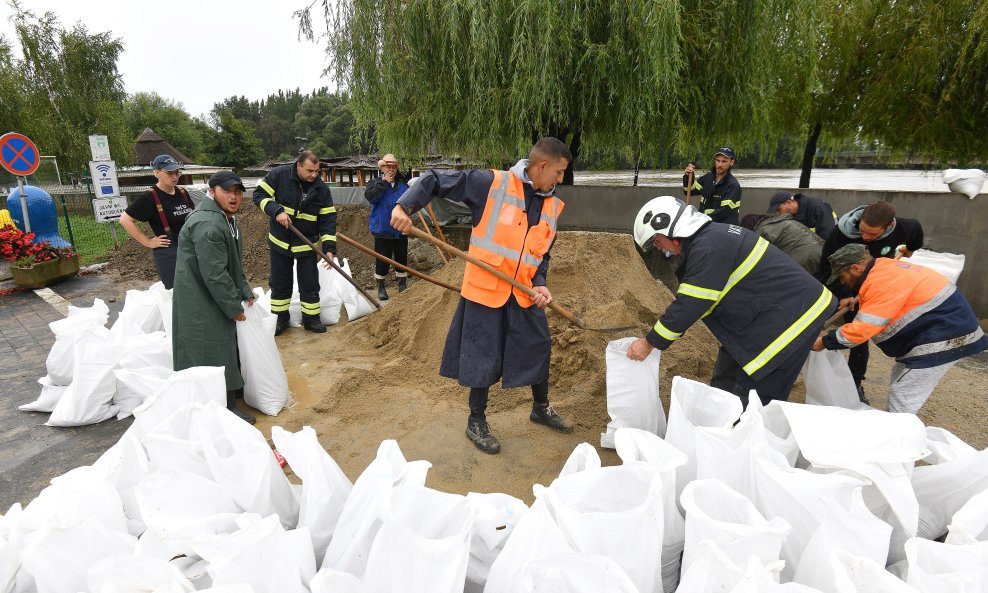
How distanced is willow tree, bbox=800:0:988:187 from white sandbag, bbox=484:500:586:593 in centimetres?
814

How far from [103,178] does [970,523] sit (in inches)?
428

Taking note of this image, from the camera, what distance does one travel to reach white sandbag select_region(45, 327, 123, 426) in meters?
3.25

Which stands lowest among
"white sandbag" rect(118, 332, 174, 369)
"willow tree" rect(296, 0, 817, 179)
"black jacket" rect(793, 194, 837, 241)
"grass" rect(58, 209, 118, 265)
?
"grass" rect(58, 209, 118, 265)

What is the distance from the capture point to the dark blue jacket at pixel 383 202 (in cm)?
596

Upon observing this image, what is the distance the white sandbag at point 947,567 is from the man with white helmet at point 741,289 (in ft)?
3.79

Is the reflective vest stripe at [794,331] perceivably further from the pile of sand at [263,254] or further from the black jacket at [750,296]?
the pile of sand at [263,254]

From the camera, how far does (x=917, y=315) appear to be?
259 cm

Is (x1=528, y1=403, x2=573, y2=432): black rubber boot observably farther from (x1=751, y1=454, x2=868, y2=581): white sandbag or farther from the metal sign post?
the metal sign post

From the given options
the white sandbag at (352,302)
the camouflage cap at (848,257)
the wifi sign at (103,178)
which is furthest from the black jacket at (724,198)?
the wifi sign at (103,178)

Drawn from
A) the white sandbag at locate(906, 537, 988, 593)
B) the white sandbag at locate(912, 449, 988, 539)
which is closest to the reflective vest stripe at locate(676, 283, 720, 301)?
the white sandbag at locate(912, 449, 988, 539)

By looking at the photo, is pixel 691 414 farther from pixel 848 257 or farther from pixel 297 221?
pixel 297 221

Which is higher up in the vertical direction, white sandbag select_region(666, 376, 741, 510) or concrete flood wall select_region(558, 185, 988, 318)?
concrete flood wall select_region(558, 185, 988, 318)

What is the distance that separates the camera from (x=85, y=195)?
51.2 ft

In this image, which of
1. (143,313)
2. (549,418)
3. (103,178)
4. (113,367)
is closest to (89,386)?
(113,367)
